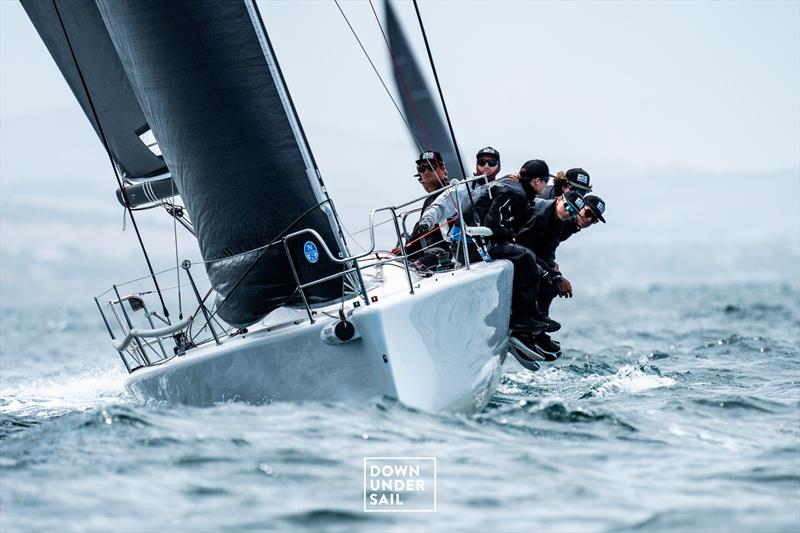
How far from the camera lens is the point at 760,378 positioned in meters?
7.80

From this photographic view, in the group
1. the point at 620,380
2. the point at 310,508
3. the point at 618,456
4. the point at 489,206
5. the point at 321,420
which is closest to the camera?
the point at 310,508

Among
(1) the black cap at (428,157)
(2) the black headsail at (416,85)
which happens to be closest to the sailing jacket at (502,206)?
(1) the black cap at (428,157)

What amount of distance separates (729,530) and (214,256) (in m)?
3.45

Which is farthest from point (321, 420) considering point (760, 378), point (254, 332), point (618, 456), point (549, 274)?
point (760, 378)

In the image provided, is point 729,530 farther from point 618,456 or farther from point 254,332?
point 254,332

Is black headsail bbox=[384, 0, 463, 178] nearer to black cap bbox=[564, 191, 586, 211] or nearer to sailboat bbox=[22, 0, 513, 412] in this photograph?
black cap bbox=[564, 191, 586, 211]

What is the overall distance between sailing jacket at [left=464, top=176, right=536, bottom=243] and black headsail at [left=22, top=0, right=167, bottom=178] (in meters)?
2.40

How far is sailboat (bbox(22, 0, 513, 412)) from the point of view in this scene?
5.34 m

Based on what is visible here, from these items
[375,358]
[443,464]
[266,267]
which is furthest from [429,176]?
[443,464]

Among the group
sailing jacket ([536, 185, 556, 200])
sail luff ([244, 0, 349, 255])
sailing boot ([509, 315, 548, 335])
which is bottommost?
sailing boot ([509, 315, 548, 335])

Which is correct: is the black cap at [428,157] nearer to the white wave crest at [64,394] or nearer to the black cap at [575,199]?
the black cap at [575,199]

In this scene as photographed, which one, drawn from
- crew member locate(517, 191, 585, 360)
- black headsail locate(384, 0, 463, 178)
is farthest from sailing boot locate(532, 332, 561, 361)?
black headsail locate(384, 0, 463, 178)

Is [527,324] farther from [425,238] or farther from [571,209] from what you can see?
[425,238]

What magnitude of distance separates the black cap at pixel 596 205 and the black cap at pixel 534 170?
0.29m
